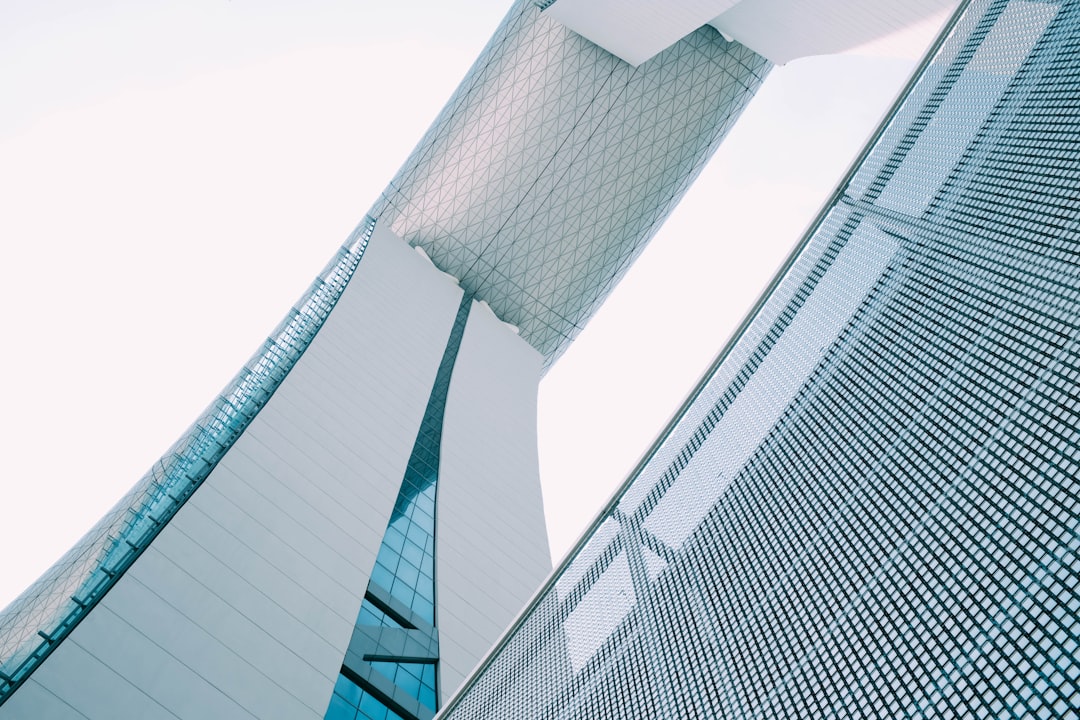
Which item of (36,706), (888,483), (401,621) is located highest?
(888,483)

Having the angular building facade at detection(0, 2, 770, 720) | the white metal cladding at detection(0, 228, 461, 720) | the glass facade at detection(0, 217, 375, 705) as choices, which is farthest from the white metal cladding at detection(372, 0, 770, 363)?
the white metal cladding at detection(0, 228, 461, 720)

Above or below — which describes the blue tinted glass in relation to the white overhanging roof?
below

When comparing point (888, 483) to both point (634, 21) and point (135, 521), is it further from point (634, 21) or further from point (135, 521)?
point (634, 21)

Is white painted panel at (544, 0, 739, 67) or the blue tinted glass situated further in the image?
white painted panel at (544, 0, 739, 67)

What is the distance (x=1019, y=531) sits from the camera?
8.23 meters

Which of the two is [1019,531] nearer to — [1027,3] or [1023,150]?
[1023,150]

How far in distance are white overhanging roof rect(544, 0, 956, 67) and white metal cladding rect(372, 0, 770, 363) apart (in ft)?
6.51

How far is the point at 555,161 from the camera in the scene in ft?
150

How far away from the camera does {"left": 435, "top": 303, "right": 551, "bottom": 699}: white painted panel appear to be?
1038 inches

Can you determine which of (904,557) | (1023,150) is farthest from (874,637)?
(1023,150)

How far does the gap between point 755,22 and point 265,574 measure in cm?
3303

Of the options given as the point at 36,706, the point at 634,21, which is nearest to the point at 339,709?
the point at 36,706

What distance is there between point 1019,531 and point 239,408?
23.5 meters

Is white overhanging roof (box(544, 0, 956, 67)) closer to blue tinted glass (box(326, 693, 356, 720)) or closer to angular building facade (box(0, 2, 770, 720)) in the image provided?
angular building facade (box(0, 2, 770, 720))
